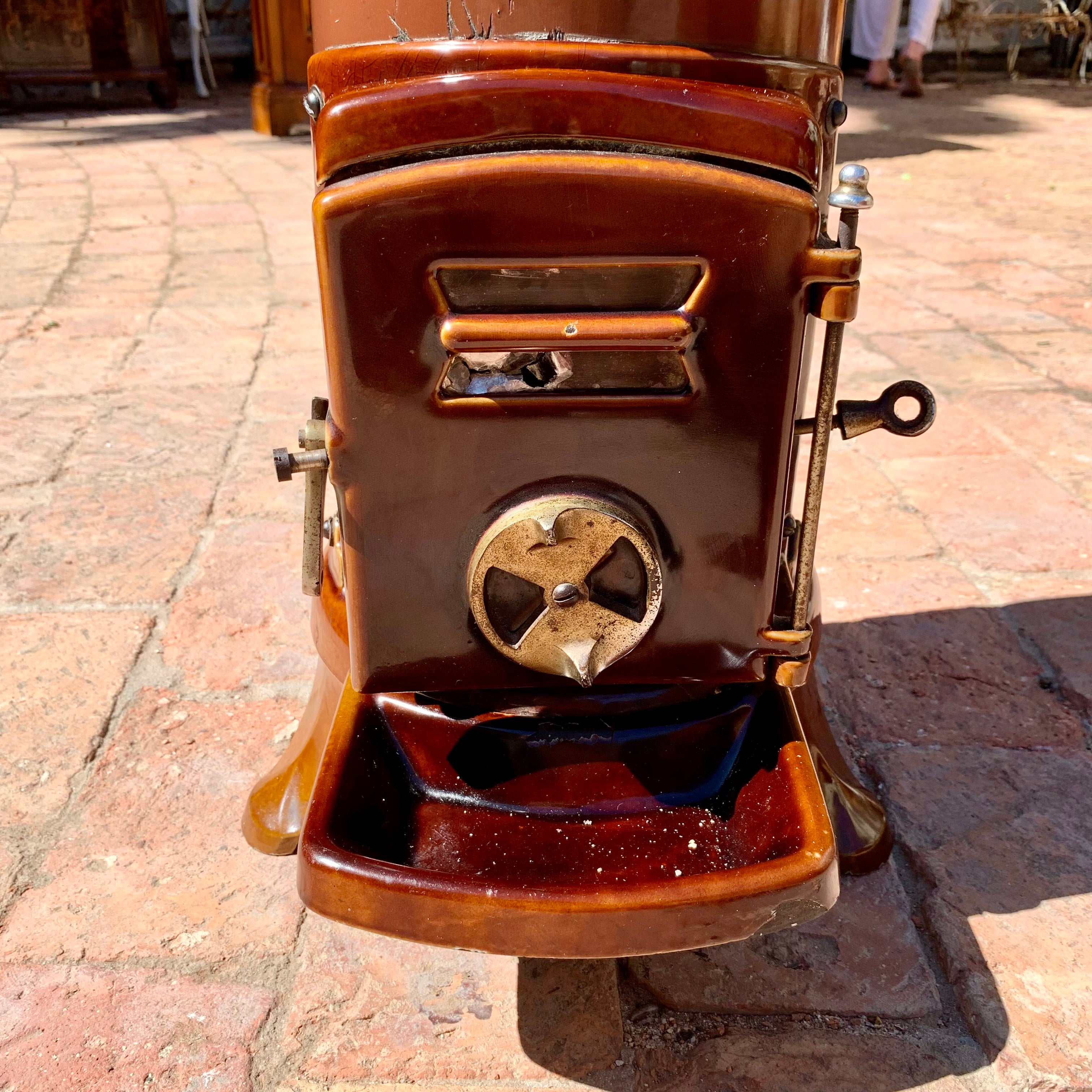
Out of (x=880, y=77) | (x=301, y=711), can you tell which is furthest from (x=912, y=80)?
(x=301, y=711)

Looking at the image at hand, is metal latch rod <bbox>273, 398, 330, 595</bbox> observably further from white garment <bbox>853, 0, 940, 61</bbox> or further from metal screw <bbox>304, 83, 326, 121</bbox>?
white garment <bbox>853, 0, 940, 61</bbox>

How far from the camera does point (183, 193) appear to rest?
5.92 meters

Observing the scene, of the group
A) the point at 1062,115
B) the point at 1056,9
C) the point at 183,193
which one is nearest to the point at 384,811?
the point at 183,193

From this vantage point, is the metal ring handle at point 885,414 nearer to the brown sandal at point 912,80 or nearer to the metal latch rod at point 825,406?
the metal latch rod at point 825,406

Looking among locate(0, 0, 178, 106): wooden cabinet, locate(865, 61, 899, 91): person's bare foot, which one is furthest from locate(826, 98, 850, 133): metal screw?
locate(865, 61, 899, 91): person's bare foot

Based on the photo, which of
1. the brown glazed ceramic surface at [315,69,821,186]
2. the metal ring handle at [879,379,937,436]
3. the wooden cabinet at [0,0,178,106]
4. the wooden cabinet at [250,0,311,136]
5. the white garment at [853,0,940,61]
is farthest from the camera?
the white garment at [853,0,940,61]

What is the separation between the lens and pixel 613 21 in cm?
105

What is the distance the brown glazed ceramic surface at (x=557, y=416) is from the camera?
1021mm

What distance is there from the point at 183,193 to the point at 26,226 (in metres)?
0.96

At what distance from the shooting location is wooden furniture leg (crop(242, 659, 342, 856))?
1580 millimetres

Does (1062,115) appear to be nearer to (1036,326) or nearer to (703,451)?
(1036,326)

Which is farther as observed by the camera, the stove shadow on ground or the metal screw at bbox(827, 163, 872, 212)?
the stove shadow on ground

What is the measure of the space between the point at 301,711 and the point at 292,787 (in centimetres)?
33

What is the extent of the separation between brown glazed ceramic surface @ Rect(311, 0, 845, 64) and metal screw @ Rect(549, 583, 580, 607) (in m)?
0.54
